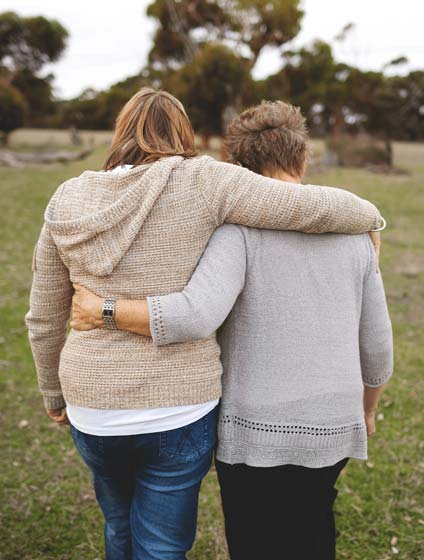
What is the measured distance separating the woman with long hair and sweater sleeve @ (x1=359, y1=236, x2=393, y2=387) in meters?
0.16

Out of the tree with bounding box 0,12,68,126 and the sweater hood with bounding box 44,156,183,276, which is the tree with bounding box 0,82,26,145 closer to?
the tree with bounding box 0,12,68,126

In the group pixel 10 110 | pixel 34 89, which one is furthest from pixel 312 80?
pixel 34 89

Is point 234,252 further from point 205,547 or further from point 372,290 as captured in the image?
point 205,547

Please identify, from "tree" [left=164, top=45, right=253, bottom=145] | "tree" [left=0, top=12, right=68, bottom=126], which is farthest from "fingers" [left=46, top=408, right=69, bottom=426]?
"tree" [left=0, top=12, right=68, bottom=126]

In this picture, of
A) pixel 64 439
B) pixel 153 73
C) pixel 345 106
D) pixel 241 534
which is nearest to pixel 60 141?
pixel 153 73

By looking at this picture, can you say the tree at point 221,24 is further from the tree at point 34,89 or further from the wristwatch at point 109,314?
the wristwatch at point 109,314

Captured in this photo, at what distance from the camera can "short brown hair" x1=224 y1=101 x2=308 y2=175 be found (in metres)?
1.70

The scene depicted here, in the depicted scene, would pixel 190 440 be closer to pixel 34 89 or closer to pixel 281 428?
pixel 281 428

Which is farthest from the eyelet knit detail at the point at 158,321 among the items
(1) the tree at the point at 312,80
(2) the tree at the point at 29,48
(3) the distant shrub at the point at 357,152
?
(2) the tree at the point at 29,48

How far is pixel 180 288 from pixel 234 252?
172 millimetres

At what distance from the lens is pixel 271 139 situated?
5.58 feet

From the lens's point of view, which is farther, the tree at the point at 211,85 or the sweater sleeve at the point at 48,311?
the tree at the point at 211,85

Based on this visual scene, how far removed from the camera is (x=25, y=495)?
3.04 m

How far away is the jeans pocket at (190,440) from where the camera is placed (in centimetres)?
157
